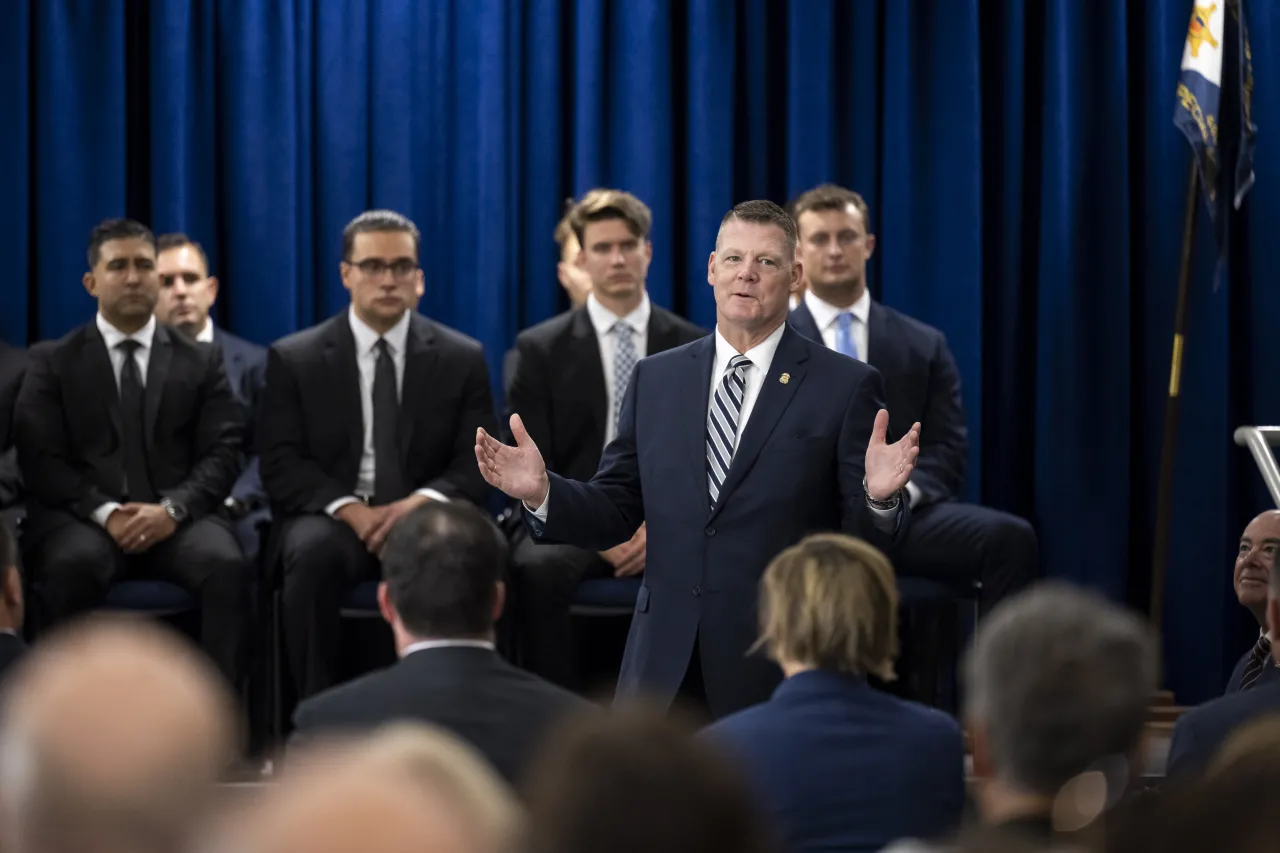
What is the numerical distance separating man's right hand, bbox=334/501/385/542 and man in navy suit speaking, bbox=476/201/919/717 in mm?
1520

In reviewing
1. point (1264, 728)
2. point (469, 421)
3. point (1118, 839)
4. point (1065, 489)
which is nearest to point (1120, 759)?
point (1264, 728)

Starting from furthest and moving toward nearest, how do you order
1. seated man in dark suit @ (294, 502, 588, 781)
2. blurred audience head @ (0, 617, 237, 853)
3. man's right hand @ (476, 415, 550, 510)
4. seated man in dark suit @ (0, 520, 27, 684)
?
man's right hand @ (476, 415, 550, 510)
seated man in dark suit @ (0, 520, 27, 684)
seated man in dark suit @ (294, 502, 588, 781)
blurred audience head @ (0, 617, 237, 853)

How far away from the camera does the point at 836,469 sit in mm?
3580

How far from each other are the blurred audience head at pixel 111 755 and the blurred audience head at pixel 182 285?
4728 mm

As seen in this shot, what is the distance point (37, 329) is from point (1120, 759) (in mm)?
5061

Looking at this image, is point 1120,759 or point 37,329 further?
point 37,329

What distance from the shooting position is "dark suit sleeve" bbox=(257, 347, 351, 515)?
512cm

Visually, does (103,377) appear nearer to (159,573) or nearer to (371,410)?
(159,573)

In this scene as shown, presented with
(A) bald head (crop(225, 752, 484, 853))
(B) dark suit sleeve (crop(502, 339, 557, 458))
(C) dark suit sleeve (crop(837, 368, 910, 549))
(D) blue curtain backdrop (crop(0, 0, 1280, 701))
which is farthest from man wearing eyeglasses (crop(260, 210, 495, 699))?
(A) bald head (crop(225, 752, 484, 853))

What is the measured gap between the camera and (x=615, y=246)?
537 cm

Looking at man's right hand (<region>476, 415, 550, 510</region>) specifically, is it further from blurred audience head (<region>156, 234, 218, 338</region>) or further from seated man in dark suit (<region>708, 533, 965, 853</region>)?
blurred audience head (<region>156, 234, 218, 338</region>)

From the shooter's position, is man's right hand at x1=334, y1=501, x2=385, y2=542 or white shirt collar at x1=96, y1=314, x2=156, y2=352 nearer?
man's right hand at x1=334, y1=501, x2=385, y2=542

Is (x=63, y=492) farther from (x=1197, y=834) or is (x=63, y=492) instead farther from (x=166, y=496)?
(x=1197, y=834)

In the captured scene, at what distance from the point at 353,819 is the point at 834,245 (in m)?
4.43
